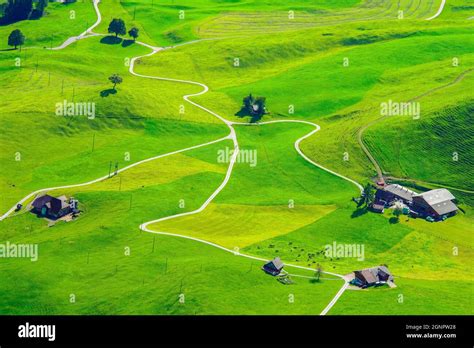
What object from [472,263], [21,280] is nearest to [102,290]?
[21,280]

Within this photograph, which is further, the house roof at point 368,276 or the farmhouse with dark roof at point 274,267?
the farmhouse with dark roof at point 274,267

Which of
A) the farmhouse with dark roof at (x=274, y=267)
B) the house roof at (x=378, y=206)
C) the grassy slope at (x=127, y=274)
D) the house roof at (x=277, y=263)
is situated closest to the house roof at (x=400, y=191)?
the house roof at (x=378, y=206)

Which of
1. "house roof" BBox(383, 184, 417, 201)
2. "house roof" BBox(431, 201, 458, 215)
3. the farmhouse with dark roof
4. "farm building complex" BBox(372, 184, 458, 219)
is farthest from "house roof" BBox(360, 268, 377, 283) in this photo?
"house roof" BBox(383, 184, 417, 201)

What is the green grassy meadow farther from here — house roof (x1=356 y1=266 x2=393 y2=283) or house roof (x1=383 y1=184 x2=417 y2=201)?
house roof (x1=383 y1=184 x2=417 y2=201)

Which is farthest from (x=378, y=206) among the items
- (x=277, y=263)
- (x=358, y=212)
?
(x=277, y=263)

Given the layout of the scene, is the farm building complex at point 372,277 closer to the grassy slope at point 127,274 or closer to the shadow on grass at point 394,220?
the grassy slope at point 127,274
